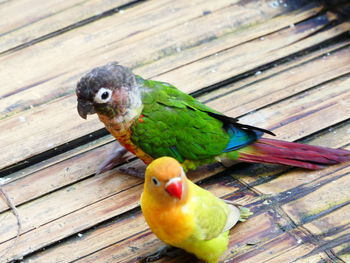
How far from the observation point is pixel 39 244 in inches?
81.5

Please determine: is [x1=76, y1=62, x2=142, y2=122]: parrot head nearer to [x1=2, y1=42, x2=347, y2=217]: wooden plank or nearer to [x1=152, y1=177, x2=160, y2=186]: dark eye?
[x1=2, y1=42, x2=347, y2=217]: wooden plank

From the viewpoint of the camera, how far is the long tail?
7.54 feet

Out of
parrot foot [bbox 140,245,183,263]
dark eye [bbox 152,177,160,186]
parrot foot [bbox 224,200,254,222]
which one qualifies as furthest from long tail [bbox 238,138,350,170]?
dark eye [bbox 152,177,160,186]

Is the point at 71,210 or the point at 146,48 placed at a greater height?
the point at 146,48

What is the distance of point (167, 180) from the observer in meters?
1.78

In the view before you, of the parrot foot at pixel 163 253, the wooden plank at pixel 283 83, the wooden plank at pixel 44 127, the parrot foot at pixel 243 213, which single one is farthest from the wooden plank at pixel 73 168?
the parrot foot at pixel 243 213

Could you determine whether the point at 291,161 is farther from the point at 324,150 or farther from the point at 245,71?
the point at 245,71

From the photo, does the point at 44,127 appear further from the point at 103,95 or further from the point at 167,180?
the point at 167,180

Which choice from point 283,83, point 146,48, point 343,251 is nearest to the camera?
point 343,251

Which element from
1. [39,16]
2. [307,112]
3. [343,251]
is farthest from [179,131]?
[39,16]

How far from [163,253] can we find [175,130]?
21.2 inches

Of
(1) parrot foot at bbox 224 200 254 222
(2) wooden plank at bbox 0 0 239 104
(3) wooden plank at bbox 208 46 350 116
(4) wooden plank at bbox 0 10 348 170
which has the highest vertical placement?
(2) wooden plank at bbox 0 0 239 104

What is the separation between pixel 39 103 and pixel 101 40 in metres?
A: 0.58

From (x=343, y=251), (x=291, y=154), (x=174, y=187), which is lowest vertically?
(x=343, y=251)
